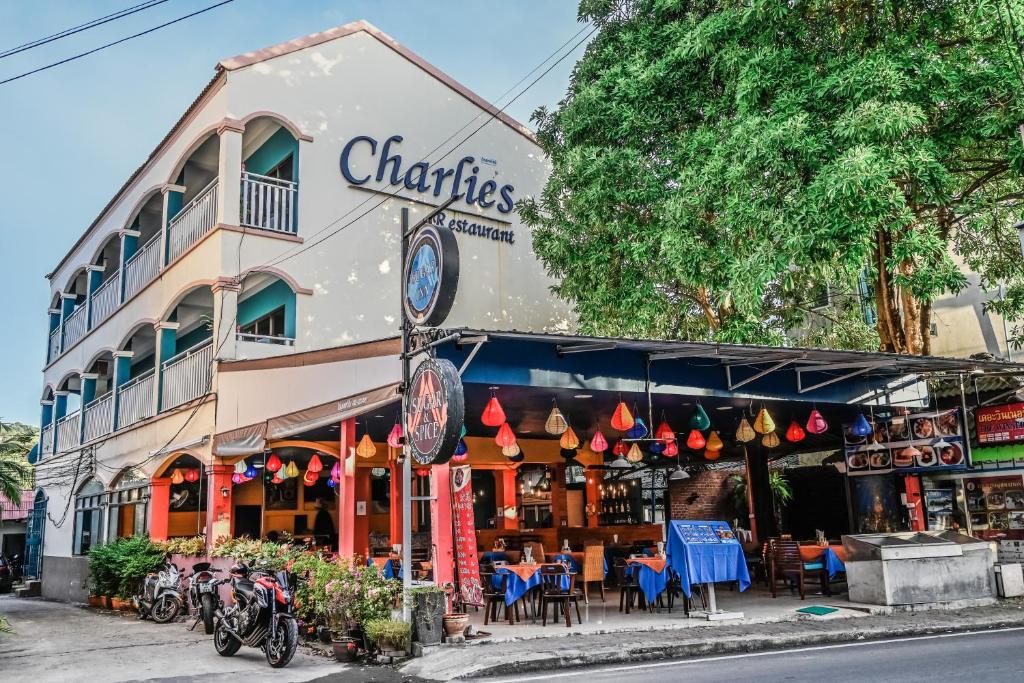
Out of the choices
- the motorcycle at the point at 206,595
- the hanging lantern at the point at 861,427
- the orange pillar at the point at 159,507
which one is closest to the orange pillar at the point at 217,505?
the motorcycle at the point at 206,595

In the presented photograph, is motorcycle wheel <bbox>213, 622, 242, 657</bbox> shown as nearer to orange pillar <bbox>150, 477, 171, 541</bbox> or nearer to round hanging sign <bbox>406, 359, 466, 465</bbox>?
round hanging sign <bbox>406, 359, 466, 465</bbox>

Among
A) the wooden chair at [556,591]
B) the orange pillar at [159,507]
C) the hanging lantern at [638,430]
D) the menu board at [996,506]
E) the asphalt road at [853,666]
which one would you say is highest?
the hanging lantern at [638,430]

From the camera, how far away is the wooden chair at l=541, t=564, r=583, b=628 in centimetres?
1147

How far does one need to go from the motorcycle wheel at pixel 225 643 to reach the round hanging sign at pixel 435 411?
340 cm

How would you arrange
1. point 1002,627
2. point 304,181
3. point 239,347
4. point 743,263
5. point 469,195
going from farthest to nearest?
point 469,195, point 304,181, point 239,347, point 743,263, point 1002,627

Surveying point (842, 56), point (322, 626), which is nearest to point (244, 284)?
point (322, 626)

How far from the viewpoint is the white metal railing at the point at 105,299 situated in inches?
909

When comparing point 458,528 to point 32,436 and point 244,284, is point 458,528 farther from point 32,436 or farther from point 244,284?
point 32,436

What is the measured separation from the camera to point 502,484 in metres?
21.2

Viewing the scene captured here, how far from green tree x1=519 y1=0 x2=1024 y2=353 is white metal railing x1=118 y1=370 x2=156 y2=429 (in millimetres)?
9582

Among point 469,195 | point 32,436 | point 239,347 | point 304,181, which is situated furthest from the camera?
point 32,436

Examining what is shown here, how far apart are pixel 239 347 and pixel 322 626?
6.90 meters

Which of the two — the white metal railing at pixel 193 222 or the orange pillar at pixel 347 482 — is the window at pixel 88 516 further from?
the orange pillar at pixel 347 482

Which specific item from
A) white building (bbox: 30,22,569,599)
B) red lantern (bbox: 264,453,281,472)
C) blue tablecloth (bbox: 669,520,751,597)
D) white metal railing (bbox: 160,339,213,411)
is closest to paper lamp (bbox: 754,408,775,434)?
blue tablecloth (bbox: 669,520,751,597)
